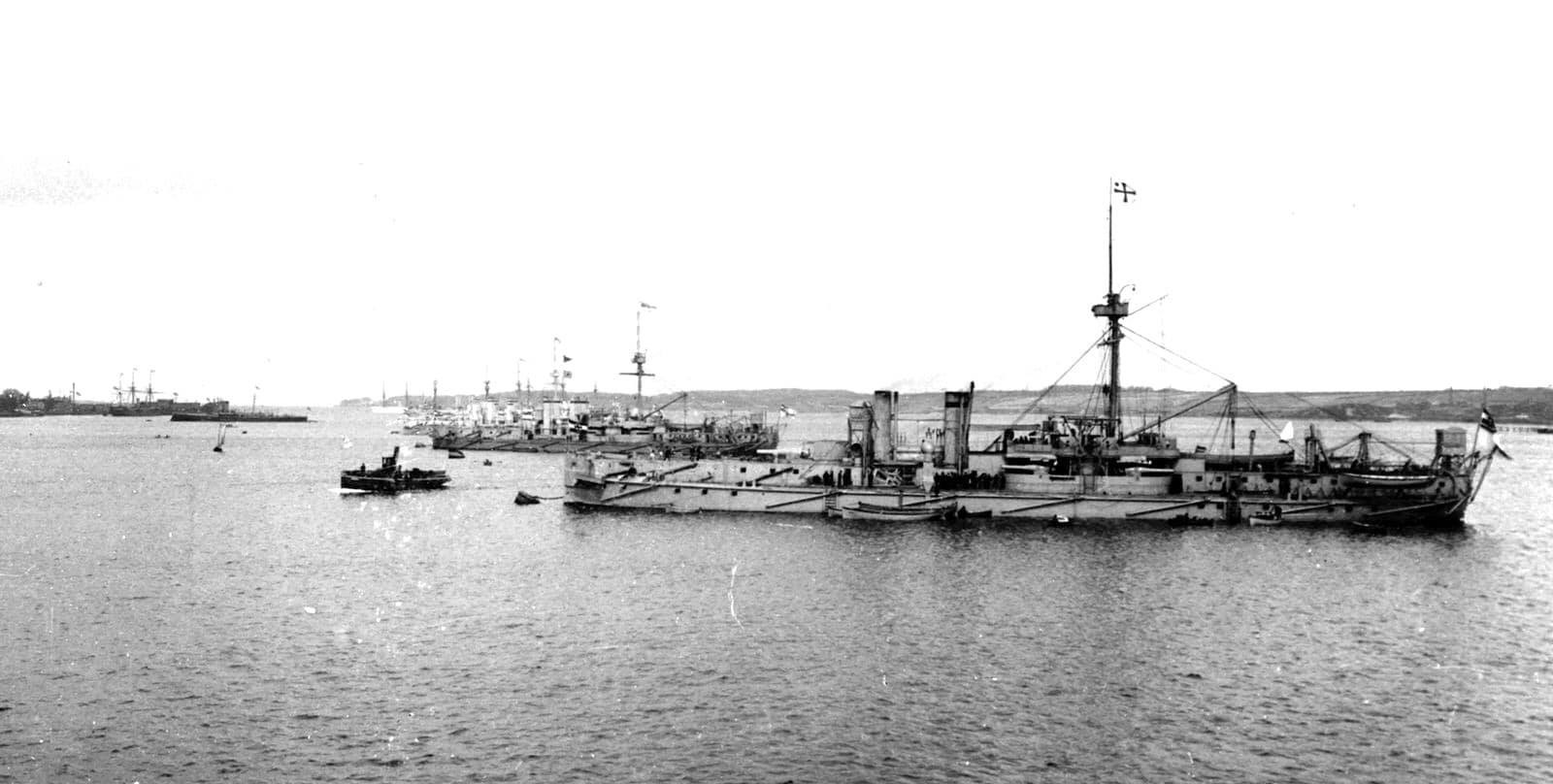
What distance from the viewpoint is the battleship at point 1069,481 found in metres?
62.9

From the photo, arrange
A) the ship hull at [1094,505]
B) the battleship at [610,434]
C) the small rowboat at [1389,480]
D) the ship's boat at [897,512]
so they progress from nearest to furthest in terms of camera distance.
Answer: the ship's boat at [897,512], the ship hull at [1094,505], the small rowboat at [1389,480], the battleship at [610,434]

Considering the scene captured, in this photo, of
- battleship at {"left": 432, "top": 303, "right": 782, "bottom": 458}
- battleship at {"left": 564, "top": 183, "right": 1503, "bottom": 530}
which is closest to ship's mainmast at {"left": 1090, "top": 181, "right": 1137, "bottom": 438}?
battleship at {"left": 564, "top": 183, "right": 1503, "bottom": 530}

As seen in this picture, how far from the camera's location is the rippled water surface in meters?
23.0

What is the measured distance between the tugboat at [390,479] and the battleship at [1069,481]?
19.0 m

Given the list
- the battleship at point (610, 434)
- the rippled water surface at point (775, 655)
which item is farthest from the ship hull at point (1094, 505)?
the battleship at point (610, 434)

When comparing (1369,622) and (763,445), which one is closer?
(1369,622)

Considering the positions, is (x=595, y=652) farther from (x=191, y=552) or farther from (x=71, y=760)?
(x=191, y=552)

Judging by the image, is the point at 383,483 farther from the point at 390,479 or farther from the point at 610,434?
the point at 610,434

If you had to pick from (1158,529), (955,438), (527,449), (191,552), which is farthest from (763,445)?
(191,552)

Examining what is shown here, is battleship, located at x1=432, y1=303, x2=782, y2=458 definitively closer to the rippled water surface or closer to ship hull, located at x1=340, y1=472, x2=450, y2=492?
ship hull, located at x1=340, y1=472, x2=450, y2=492

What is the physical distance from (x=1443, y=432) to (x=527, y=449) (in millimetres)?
118354

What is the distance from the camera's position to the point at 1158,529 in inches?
2351

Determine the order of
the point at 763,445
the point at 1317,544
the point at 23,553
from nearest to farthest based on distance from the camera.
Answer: the point at 23,553, the point at 1317,544, the point at 763,445

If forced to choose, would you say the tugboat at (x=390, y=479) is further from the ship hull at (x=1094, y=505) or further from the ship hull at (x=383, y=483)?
the ship hull at (x=1094, y=505)
